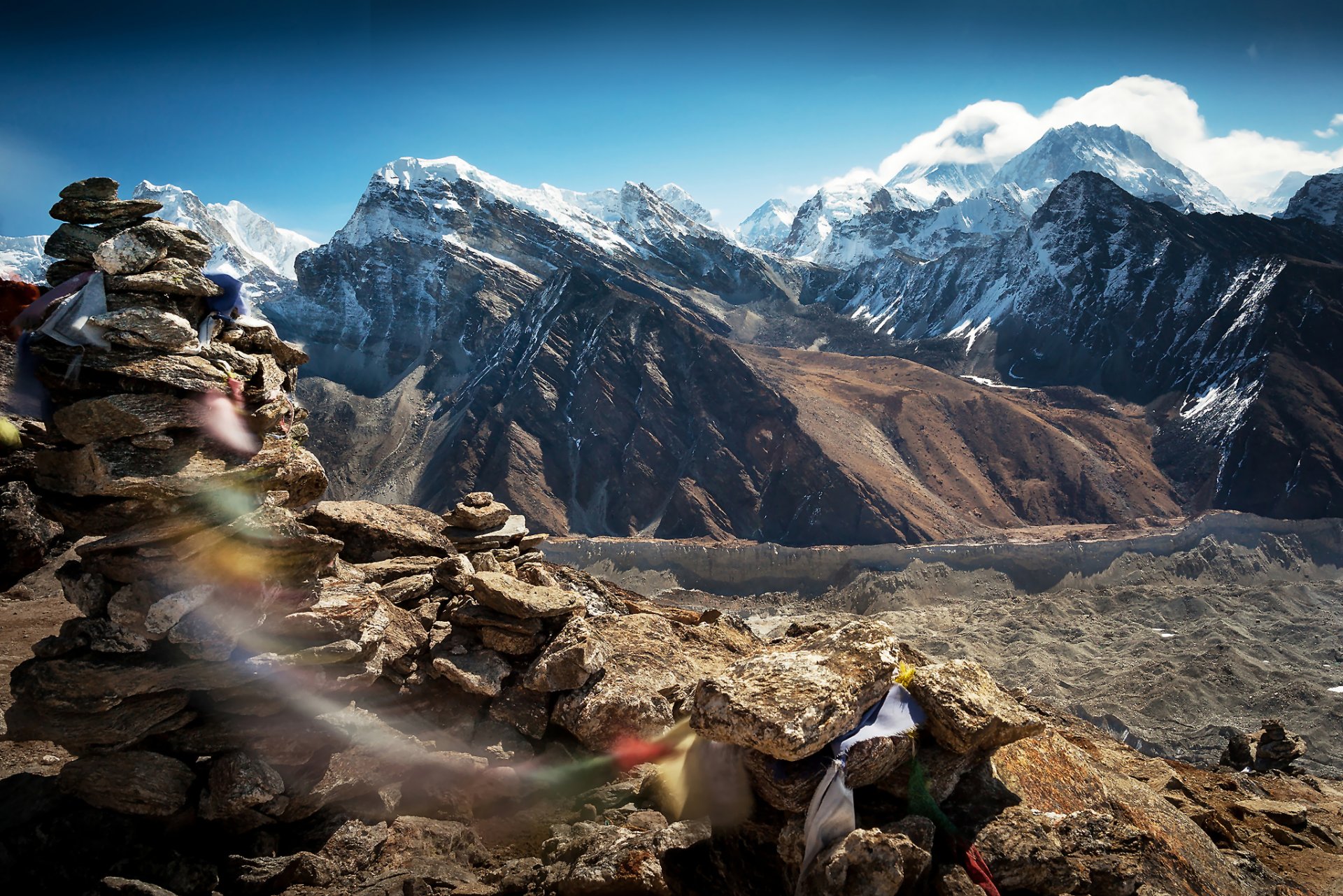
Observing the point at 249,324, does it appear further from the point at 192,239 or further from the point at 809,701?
the point at 809,701

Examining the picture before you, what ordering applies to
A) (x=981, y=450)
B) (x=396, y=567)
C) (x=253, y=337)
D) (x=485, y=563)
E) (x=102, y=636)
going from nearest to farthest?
1. (x=102, y=636)
2. (x=253, y=337)
3. (x=396, y=567)
4. (x=485, y=563)
5. (x=981, y=450)

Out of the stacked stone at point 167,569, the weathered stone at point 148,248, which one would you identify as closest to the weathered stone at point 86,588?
the stacked stone at point 167,569

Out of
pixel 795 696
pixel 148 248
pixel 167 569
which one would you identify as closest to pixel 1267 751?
pixel 795 696

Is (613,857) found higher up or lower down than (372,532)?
lower down

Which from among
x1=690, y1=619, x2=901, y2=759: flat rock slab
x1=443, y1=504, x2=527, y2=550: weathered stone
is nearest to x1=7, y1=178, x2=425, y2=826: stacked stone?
x1=690, y1=619, x2=901, y2=759: flat rock slab

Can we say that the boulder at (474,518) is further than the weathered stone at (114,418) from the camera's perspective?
Yes

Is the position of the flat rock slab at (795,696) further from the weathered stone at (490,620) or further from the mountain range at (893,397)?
the mountain range at (893,397)

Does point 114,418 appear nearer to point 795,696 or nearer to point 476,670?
point 476,670
